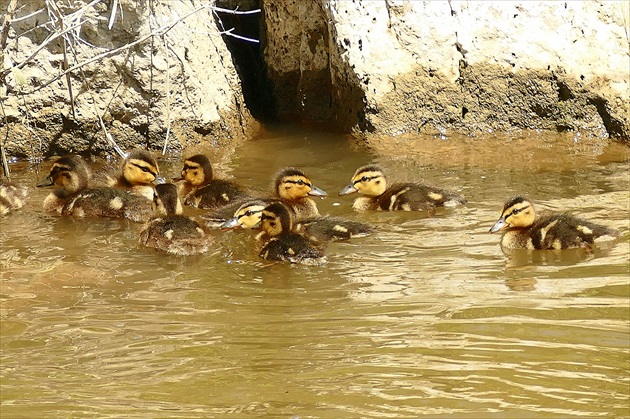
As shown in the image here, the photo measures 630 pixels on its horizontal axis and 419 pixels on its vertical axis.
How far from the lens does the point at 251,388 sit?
12.4 feet

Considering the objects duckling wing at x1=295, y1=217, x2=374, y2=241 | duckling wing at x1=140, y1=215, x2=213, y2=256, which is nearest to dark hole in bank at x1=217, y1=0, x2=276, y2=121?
duckling wing at x1=295, y1=217, x2=374, y2=241

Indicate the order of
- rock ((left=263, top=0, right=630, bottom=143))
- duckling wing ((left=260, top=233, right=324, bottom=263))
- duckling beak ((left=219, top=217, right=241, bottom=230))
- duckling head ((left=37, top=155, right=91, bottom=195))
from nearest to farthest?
duckling wing ((left=260, top=233, right=324, bottom=263)) → duckling beak ((left=219, top=217, right=241, bottom=230)) → duckling head ((left=37, top=155, right=91, bottom=195)) → rock ((left=263, top=0, right=630, bottom=143))

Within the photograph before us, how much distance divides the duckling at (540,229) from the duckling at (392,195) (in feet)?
2.05

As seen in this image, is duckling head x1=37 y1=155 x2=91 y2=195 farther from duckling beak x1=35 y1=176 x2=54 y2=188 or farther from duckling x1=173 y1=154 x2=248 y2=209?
duckling x1=173 y1=154 x2=248 y2=209

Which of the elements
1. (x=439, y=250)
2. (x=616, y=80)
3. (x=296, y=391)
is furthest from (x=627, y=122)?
(x=296, y=391)

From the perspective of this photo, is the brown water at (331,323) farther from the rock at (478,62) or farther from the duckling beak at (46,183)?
the rock at (478,62)

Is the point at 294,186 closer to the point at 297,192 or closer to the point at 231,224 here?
the point at 297,192

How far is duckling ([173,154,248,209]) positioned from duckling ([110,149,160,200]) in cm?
20

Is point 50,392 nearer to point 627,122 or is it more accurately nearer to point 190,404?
point 190,404

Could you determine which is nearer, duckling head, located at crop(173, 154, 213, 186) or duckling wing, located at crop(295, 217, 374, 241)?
duckling wing, located at crop(295, 217, 374, 241)

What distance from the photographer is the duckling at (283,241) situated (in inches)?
209

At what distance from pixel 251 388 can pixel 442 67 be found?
4684mm

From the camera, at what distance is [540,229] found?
17.9 ft

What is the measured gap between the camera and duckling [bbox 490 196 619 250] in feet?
17.5
